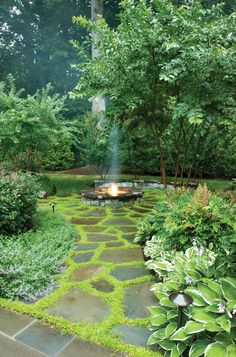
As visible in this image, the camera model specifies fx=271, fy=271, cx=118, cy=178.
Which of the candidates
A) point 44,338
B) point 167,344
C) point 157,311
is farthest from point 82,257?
point 167,344

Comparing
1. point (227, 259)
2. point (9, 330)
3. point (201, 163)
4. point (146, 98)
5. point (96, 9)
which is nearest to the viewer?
point (227, 259)

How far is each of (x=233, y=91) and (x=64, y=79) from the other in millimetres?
16145

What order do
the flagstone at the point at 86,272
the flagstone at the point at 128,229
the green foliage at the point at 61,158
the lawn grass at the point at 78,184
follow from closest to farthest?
the flagstone at the point at 86,272
the flagstone at the point at 128,229
the lawn grass at the point at 78,184
the green foliage at the point at 61,158

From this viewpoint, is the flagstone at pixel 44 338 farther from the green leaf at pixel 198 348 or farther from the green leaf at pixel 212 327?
the green leaf at pixel 212 327

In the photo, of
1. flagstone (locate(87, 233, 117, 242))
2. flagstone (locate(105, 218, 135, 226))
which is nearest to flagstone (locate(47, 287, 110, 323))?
flagstone (locate(87, 233, 117, 242))

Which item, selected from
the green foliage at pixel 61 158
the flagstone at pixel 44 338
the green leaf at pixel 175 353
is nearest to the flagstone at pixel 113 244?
the flagstone at pixel 44 338

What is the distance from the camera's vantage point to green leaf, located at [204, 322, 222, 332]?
1750mm

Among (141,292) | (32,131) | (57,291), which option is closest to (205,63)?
(141,292)

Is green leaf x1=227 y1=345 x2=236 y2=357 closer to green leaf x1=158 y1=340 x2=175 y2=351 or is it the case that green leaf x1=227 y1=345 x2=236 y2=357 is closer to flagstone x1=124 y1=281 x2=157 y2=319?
green leaf x1=158 y1=340 x2=175 y2=351

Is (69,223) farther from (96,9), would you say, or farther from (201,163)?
(96,9)

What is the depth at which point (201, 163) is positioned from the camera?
9.73 m

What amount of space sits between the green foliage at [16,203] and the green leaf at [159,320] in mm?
2789

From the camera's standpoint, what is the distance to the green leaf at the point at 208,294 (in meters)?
1.88

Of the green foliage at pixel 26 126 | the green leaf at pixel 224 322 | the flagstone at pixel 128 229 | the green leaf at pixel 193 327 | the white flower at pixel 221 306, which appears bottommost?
the flagstone at pixel 128 229
